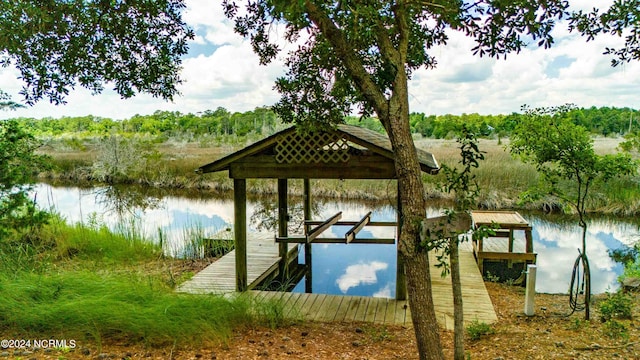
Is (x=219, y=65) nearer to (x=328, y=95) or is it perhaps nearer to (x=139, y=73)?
(x=139, y=73)

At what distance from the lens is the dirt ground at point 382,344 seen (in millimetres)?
3812

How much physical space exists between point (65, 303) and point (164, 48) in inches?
114

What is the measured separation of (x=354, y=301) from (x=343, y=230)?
6.59 meters

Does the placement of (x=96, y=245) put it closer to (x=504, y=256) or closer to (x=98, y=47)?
(x=98, y=47)

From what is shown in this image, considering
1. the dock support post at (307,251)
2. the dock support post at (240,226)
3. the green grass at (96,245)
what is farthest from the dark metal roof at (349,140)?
the green grass at (96,245)

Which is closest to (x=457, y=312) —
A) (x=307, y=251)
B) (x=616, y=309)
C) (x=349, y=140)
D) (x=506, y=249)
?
(x=616, y=309)

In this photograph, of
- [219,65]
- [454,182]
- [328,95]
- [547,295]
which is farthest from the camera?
[219,65]

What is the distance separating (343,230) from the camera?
12.5 metres

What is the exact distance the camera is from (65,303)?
4.18 metres

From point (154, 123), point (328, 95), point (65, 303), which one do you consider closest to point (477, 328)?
point (328, 95)

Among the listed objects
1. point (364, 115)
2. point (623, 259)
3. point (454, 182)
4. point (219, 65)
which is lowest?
point (623, 259)

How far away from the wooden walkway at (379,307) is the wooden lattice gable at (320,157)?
160 cm

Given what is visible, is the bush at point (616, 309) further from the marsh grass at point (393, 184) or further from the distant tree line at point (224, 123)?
the distant tree line at point (224, 123)

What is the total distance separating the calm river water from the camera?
8656 millimetres
